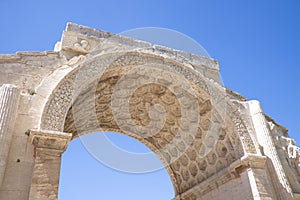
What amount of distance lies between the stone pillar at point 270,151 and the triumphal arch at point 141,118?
27 millimetres

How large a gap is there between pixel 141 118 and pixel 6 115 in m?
5.28

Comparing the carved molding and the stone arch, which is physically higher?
the stone arch

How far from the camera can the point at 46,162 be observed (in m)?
5.77

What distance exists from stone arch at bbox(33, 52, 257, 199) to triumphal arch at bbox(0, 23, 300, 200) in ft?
0.09

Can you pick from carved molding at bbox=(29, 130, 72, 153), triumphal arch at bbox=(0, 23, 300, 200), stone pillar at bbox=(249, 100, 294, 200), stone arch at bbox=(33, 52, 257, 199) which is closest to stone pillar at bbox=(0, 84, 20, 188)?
triumphal arch at bbox=(0, 23, 300, 200)

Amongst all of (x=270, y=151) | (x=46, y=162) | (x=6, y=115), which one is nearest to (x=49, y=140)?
(x=46, y=162)

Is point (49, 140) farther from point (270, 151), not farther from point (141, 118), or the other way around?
point (270, 151)

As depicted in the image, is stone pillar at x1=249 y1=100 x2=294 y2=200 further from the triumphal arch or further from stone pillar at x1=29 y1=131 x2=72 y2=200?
stone pillar at x1=29 y1=131 x2=72 y2=200

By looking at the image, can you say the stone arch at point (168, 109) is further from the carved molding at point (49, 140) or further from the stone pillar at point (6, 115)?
the stone pillar at point (6, 115)

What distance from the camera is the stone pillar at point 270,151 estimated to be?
7.78 metres

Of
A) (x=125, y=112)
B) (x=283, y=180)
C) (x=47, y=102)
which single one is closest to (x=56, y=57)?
(x=47, y=102)

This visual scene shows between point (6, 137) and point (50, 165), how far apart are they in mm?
966

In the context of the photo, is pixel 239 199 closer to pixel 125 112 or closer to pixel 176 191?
pixel 176 191

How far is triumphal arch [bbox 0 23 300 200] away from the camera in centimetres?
586
